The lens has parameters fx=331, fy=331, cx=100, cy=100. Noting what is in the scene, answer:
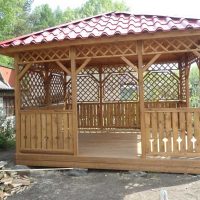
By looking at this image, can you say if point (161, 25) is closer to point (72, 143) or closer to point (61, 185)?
point (72, 143)

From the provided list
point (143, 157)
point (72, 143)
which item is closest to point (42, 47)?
point (72, 143)

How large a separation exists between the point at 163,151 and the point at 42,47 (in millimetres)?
3116

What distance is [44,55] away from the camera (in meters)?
6.92

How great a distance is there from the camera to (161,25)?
242 inches

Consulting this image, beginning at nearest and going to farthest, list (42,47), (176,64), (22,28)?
(42,47) < (176,64) < (22,28)

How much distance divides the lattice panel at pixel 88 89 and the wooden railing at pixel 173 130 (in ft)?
17.5

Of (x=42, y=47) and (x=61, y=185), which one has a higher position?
(x=42, y=47)

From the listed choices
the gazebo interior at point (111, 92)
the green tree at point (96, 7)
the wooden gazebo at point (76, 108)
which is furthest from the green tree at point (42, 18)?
the wooden gazebo at point (76, 108)

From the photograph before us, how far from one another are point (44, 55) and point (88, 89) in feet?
15.6

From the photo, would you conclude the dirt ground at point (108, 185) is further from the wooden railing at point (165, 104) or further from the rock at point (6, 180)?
the wooden railing at point (165, 104)

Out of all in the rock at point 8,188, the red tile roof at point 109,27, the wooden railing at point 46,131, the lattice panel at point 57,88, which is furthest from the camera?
the lattice panel at point 57,88

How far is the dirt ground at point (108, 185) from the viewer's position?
16.8ft

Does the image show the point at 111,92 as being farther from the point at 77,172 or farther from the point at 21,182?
the point at 21,182

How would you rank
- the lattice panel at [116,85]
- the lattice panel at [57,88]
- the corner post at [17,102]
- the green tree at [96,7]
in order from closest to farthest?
1. the corner post at [17,102]
2. the lattice panel at [57,88]
3. the lattice panel at [116,85]
4. the green tree at [96,7]
